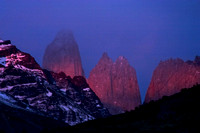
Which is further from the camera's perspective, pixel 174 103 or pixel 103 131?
pixel 174 103

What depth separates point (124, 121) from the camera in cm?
5222

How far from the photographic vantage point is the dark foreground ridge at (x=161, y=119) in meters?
43.4

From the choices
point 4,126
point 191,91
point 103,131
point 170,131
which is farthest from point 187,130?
point 4,126

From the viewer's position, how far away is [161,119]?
48125 millimetres

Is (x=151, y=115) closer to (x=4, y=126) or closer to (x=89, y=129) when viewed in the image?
(x=89, y=129)

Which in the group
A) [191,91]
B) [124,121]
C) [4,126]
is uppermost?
[4,126]

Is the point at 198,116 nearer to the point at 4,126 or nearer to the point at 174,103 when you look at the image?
the point at 174,103

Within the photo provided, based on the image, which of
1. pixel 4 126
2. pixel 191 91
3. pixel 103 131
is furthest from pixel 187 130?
pixel 4 126

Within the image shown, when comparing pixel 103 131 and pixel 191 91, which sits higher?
pixel 191 91

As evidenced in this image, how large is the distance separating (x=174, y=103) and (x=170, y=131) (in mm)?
10347

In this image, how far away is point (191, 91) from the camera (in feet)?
179

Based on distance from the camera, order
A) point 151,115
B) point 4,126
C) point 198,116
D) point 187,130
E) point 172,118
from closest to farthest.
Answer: point 187,130 < point 198,116 < point 172,118 < point 151,115 < point 4,126

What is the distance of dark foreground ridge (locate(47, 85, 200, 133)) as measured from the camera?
43.4 meters

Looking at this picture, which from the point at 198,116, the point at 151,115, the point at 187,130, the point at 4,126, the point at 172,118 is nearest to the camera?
the point at 187,130
